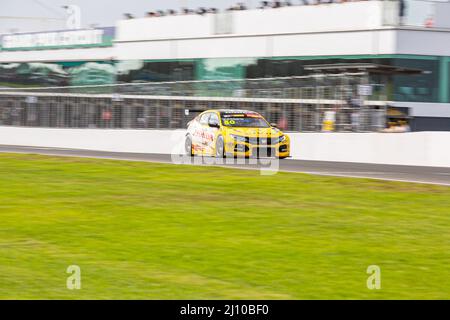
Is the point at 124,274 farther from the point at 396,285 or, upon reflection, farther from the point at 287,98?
the point at 287,98

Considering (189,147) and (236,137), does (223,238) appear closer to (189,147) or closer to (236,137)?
(236,137)

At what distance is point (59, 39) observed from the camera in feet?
202

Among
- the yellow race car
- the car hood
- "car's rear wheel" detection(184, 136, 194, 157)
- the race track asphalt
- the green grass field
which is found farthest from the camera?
"car's rear wheel" detection(184, 136, 194, 157)

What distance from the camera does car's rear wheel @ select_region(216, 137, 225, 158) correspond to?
24.0 meters

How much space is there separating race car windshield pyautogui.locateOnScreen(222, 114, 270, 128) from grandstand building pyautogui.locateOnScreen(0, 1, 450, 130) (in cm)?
465

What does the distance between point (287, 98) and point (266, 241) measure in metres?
19.3

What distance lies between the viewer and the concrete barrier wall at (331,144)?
23.7m

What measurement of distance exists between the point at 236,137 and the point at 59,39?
39.9m

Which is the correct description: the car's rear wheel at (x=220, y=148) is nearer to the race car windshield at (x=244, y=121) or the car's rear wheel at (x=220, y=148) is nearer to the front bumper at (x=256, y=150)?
the front bumper at (x=256, y=150)

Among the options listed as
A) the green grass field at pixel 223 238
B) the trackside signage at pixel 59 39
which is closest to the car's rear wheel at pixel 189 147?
the green grass field at pixel 223 238

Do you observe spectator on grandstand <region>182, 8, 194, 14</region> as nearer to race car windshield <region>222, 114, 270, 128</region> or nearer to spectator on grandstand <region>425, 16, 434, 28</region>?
Answer: spectator on grandstand <region>425, 16, 434, 28</region>

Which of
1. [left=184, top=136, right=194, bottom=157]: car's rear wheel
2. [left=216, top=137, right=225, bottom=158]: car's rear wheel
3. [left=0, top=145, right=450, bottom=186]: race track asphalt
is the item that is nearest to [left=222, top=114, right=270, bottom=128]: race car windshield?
[left=216, top=137, right=225, bottom=158]: car's rear wheel

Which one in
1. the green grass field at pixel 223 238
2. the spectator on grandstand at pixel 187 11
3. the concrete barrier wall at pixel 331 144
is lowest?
the concrete barrier wall at pixel 331 144

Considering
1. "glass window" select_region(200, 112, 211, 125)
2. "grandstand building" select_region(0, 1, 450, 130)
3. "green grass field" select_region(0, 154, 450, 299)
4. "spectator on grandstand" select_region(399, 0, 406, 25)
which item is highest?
"spectator on grandstand" select_region(399, 0, 406, 25)
